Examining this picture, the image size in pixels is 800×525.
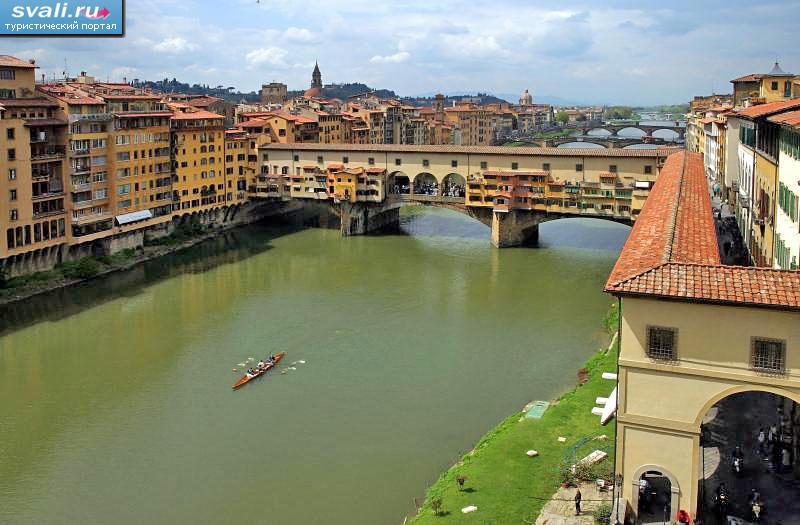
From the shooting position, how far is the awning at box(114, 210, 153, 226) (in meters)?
28.4

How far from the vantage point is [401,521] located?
1144 centimetres

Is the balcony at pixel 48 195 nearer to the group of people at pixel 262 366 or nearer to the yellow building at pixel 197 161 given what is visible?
the yellow building at pixel 197 161

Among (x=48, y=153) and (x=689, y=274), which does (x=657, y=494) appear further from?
(x=48, y=153)

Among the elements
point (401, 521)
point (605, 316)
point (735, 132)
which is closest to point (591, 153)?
point (735, 132)

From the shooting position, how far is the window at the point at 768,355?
8555 millimetres

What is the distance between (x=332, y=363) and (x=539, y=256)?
540 inches

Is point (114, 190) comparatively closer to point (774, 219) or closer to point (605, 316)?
point (605, 316)

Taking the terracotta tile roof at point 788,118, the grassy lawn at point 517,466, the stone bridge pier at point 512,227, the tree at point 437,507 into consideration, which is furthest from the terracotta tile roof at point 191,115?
the tree at point 437,507

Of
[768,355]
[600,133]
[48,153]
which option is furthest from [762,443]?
[600,133]

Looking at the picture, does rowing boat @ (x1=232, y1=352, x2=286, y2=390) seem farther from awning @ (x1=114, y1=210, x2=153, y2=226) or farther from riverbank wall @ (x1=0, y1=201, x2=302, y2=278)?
awning @ (x1=114, y1=210, x2=153, y2=226)

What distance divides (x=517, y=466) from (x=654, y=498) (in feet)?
8.63

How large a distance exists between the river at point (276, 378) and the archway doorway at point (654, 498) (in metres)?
3.47

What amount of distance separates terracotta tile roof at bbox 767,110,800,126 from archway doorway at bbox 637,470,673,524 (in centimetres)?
521

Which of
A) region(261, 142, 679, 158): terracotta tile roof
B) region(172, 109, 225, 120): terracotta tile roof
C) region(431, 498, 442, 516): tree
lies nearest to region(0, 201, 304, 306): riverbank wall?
region(261, 142, 679, 158): terracotta tile roof
